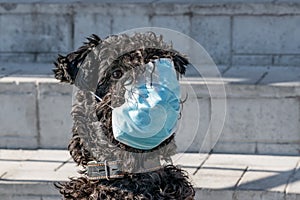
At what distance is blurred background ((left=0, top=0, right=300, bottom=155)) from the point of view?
6148mm

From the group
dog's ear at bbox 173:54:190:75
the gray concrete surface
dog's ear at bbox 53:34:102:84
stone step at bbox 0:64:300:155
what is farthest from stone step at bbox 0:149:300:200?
dog's ear at bbox 53:34:102:84

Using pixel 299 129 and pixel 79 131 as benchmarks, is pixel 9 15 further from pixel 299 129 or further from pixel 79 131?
pixel 79 131

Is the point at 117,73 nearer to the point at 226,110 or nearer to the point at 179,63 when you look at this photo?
the point at 179,63

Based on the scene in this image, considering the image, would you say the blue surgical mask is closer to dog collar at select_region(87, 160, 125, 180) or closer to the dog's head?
the dog's head

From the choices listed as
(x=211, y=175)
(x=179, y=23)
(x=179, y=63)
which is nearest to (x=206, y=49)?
(x=179, y=23)

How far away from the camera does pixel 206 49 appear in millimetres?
7059

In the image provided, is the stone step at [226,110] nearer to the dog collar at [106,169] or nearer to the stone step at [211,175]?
the stone step at [211,175]

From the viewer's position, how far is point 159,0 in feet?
23.7

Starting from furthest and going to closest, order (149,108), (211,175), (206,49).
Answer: (206,49) → (211,175) → (149,108)

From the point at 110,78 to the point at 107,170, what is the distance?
1.07 ft

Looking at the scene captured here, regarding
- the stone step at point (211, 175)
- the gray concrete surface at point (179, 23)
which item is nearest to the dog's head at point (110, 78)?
the stone step at point (211, 175)

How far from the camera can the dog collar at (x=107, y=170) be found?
3273 millimetres

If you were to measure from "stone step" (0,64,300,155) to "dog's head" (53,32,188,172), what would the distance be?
2.18 metres

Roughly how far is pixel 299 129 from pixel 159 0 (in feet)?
5.65
